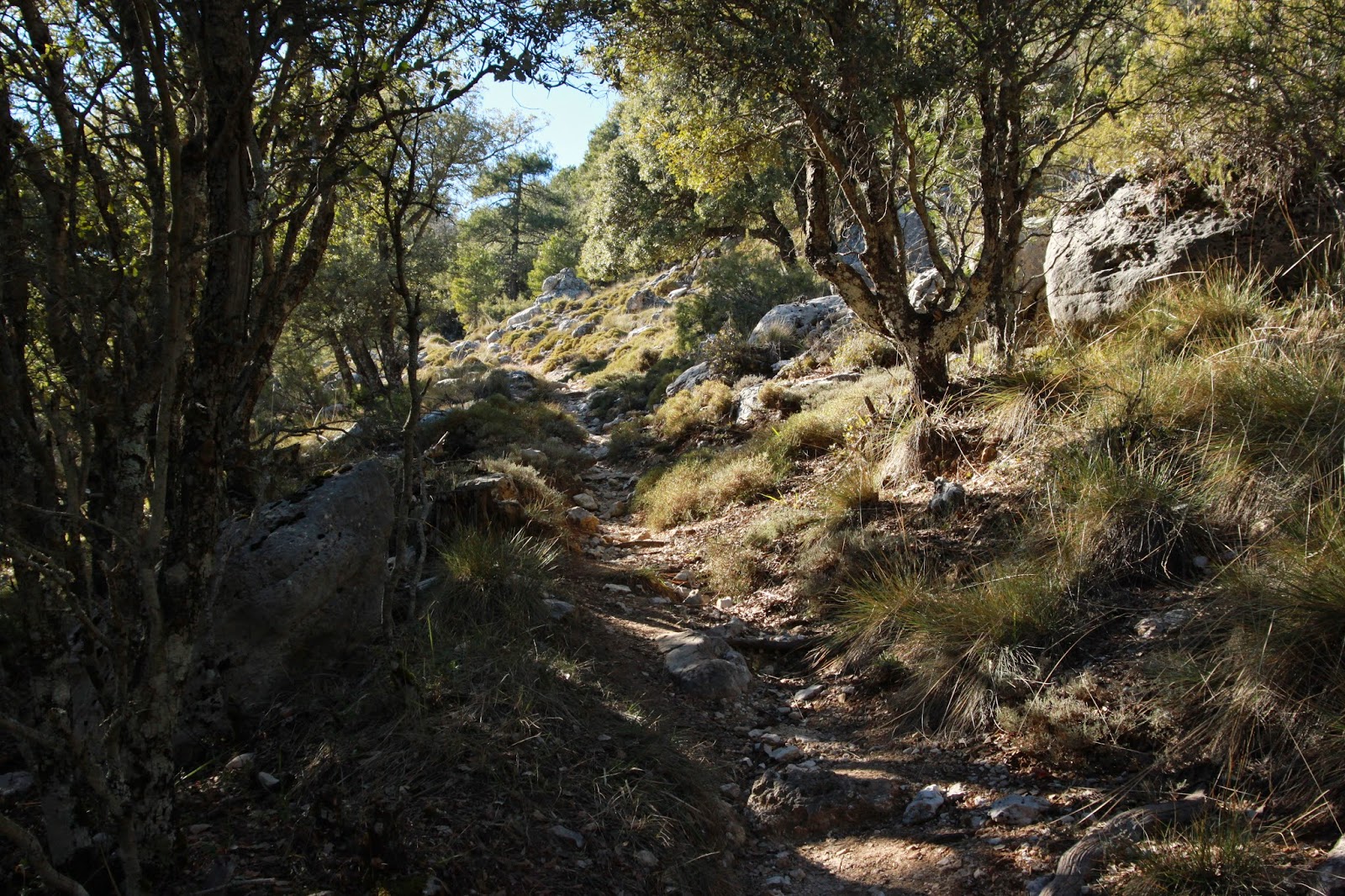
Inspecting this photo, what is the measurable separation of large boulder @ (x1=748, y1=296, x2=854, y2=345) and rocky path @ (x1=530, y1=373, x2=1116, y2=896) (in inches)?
350

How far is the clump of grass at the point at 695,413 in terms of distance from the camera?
11961 mm

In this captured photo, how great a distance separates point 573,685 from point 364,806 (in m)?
1.55

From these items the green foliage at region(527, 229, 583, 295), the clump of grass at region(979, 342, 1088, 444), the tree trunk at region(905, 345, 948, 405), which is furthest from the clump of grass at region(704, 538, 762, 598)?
the green foliage at region(527, 229, 583, 295)

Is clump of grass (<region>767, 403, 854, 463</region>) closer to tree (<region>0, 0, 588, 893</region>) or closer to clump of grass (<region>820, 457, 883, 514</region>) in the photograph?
clump of grass (<region>820, 457, 883, 514</region>)

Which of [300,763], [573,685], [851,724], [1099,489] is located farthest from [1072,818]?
[300,763]

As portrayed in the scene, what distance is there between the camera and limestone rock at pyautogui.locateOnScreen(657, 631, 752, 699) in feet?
16.4

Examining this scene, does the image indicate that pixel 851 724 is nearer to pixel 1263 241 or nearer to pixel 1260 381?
pixel 1260 381

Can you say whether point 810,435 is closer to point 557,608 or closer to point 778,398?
point 778,398

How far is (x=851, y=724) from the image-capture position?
15.1ft

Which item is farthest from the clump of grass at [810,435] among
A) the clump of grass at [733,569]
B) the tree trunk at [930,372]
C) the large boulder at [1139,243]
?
the large boulder at [1139,243]

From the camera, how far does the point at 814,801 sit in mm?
3908

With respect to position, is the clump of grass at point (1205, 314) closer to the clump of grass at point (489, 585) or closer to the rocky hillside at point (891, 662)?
the rocky hillside at point (891, 662)

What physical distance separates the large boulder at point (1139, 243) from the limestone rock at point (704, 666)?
187 inches

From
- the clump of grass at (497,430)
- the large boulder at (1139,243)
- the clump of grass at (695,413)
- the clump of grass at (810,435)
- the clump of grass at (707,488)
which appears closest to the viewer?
the large boulder at (1139,243)
